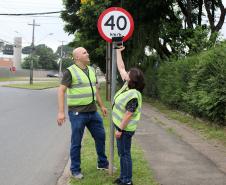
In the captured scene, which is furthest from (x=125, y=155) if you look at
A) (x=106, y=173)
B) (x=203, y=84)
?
(x=203, y=84)

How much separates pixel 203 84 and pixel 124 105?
802cm

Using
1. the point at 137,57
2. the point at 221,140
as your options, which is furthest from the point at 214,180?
the point at 137,57

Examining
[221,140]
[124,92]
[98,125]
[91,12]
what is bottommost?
[221,140]

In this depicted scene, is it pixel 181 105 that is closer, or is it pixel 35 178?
pixel 35 178

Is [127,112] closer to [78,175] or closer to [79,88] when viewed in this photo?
[79,88]

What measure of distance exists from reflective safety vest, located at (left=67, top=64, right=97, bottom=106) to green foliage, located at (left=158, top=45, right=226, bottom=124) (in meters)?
6.22

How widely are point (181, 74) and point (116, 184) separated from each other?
11.2m

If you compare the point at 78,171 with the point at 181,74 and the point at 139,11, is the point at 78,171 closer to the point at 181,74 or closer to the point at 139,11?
the point at 181,74

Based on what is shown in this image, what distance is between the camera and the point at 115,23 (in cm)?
665

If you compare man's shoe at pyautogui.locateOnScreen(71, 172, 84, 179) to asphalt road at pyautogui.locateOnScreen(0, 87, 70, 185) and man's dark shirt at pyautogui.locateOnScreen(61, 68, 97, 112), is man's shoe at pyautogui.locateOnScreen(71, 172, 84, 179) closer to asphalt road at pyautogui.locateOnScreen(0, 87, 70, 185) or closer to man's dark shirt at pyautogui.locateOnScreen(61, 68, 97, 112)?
asphalt road at pyautogui.locateOnScreen(0, 87, 70, 185)

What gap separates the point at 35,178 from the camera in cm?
696

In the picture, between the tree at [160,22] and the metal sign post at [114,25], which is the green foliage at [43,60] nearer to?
the tree at [160,22]

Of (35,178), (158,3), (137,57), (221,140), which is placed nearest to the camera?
(35,178)

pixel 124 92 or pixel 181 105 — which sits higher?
pixel 124 92
